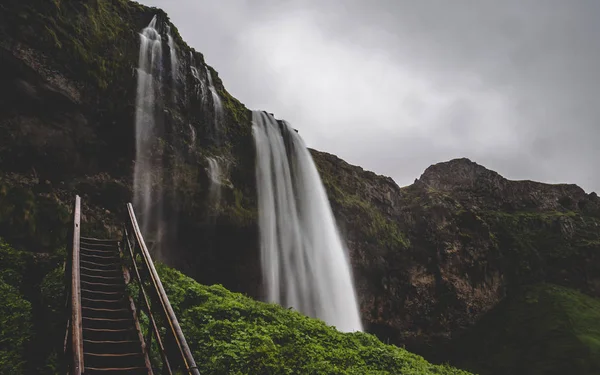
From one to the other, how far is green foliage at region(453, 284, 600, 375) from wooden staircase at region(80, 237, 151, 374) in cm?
2528

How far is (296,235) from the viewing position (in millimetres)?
20562

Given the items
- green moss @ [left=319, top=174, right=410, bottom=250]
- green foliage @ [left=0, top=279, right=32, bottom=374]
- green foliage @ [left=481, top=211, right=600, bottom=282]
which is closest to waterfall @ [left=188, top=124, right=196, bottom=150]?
green moss @ [left=319, top=174, right=410, bottom=250]

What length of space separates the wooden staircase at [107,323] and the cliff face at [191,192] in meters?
5.65

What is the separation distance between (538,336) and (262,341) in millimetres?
26962

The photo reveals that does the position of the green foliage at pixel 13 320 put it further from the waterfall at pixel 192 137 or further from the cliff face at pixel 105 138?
the waterfall at pixel 192 137

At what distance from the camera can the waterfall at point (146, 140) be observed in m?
15.3

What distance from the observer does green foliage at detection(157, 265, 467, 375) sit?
6.61 meters

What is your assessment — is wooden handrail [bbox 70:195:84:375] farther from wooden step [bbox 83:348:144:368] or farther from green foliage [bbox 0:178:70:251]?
green foliage [bbox 0:178:70:251]

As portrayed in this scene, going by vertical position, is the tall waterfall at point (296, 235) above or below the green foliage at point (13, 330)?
above

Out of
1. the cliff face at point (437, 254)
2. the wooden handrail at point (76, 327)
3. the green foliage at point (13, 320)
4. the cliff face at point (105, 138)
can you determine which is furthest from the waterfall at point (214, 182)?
the wooden handrail at point (76, 327)

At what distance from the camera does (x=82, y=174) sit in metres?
13.7

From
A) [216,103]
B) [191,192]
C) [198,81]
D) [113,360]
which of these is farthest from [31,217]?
[216,103]

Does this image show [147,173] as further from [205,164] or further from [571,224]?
[571,224]

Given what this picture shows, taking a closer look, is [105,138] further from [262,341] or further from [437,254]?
[437,254]
